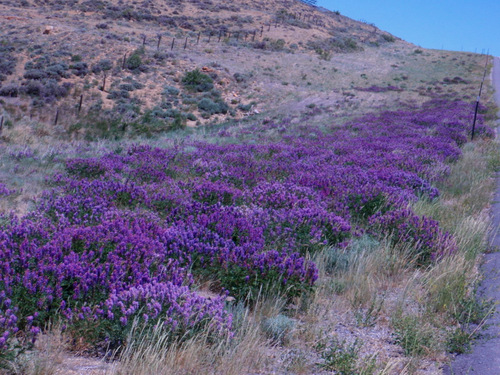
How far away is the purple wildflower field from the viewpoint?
3.02 meters

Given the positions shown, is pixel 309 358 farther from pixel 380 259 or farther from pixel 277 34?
pixel 277 34

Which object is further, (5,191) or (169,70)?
(169,70)

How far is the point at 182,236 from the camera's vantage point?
172 inches

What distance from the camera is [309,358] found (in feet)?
10.4

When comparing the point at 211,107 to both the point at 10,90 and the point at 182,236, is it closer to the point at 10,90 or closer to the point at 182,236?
the point at 10,90

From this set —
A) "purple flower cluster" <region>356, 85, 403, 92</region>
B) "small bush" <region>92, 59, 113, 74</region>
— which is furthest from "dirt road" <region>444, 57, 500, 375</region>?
"purple flower cluster" <region>356, 85, 403, 92</region>

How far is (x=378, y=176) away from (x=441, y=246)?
3.26m

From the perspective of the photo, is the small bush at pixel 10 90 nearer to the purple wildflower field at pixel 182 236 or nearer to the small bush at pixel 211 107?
the small bush at pixel 211 107

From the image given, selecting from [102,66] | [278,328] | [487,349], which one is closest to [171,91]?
[102,66]

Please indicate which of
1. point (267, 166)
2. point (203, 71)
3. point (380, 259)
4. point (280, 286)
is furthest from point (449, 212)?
point (203, 71)

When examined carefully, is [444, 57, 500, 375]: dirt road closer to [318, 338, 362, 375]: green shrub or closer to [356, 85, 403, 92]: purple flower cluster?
[318, 338, 362, 375]: green shrub

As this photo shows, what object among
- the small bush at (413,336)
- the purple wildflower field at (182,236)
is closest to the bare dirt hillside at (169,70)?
the purple wildflower field at (182,236)

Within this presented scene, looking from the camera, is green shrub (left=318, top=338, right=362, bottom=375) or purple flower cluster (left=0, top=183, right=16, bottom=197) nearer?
green shrub (left=318, top=338, right=362, bottom=375)

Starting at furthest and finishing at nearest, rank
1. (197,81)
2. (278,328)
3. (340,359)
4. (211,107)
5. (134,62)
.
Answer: (197,81) < (134,62) < (211,107) < (278,328) < (340,359)
